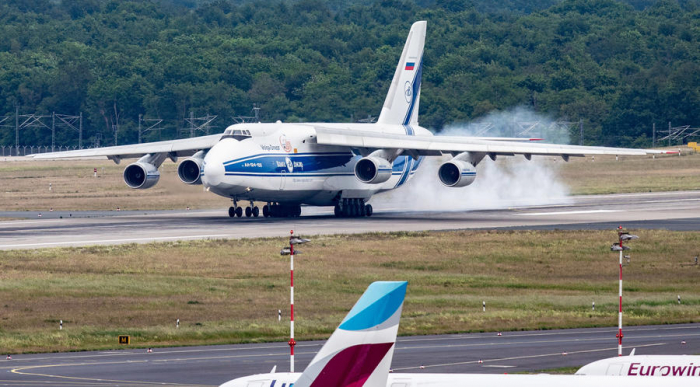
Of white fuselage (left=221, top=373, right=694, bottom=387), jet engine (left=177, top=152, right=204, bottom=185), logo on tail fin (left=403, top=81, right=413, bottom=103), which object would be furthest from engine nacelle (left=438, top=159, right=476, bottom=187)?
white fuselage (left=221, top=373, right=694, bottom=387)

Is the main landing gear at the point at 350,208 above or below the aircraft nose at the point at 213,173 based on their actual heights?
below

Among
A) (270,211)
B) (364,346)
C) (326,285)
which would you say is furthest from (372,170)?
(364,346)

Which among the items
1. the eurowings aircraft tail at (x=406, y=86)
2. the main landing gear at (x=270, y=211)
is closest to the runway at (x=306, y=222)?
the main landing gear at (x=270, y=211)

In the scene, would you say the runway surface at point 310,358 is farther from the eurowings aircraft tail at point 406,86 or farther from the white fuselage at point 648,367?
the eurowings aircraft tail at point 406,86

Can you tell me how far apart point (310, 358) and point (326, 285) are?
1292cm

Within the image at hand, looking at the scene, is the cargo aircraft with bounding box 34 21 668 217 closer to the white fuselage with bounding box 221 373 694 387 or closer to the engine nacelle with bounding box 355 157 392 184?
the engine nacelle with bounding box 355 157 392 184

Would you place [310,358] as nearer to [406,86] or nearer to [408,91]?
[406,86]

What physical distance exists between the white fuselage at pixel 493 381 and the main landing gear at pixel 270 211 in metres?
48.9

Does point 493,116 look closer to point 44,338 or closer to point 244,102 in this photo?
point 244,102

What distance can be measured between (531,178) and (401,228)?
30888 millimetres

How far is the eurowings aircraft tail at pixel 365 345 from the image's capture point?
16.1m

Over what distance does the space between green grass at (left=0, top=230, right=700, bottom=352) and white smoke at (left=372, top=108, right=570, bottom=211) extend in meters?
20.6

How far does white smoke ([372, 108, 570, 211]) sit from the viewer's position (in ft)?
256

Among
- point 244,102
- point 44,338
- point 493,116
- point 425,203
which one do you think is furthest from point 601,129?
point 44,338
